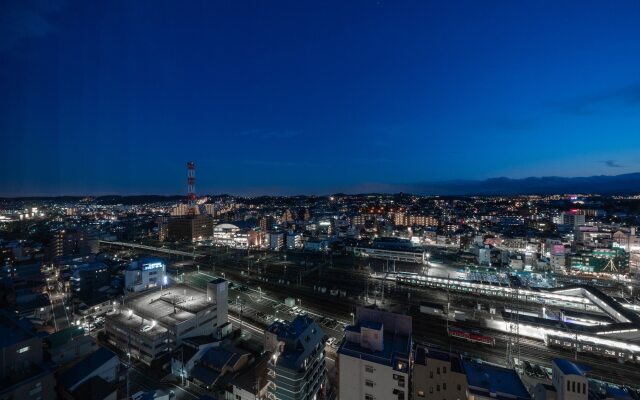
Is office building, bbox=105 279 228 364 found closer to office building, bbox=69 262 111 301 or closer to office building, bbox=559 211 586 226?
office building, bbox=69 262 111 301

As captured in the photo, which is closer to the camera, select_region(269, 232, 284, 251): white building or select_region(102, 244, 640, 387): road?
select_region(102, 244, 640, 387): road

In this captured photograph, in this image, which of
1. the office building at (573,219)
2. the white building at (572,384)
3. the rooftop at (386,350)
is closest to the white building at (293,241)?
the rooftop at (386,350)

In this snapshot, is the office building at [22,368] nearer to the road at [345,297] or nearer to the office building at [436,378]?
the road at [345,297]

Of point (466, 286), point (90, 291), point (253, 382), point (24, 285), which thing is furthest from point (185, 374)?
point (466, 286)

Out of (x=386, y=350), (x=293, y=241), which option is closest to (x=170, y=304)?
(x=386, y=350)

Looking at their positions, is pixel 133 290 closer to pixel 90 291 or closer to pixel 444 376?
pixel 90 291

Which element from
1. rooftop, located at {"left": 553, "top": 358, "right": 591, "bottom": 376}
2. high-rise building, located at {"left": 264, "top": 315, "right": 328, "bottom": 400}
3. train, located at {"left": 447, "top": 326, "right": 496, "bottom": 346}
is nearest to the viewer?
rooftop, located at {"left": 553, "top": 358, "right": 591, "bottom": 376}

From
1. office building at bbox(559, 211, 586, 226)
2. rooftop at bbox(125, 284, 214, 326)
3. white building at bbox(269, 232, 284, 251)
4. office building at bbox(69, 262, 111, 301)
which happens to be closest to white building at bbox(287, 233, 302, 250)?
white building at bbox(269, 232, 284, 251)
